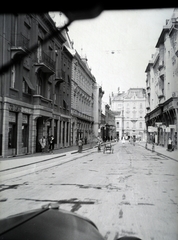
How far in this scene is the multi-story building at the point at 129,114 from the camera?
238 feet

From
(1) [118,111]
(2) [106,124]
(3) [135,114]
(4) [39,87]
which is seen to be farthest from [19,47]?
(1) [118,111]

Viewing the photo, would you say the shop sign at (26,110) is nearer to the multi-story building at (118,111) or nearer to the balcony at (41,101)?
the balcony at (41,101)

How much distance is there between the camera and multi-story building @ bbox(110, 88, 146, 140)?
72688 mm

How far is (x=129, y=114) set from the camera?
268ft

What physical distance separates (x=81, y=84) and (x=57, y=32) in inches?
1376

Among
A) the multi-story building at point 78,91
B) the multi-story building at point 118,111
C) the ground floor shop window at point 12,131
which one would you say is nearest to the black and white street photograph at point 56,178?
the ground floor shop window at point 12,131

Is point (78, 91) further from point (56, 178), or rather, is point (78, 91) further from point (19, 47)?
point (19, 47)

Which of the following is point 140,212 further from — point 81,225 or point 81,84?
point 81,84

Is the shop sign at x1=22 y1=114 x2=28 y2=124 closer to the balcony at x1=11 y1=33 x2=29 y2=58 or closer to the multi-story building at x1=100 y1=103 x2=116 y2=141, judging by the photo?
the balcony at x1=11 y1=33 x2=29 y2=58

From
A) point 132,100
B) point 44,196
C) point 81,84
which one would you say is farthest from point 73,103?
point 132,100

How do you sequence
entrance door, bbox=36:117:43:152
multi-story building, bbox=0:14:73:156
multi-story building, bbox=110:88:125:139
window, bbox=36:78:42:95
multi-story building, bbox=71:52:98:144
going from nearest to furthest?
multi-story building, bbox=0:14:73:156 < window, bbox=36:78:42:95 < entrance door, bbox=36:117:43:152 < multi-story building, bbox=71:52:98:144 < multi-story building, bbox=110:88:125:139

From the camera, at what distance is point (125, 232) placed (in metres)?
3.64

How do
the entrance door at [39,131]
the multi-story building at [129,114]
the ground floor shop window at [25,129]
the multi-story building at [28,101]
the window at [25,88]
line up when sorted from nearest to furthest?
the multi-story building at [28,101]
the window at [25,88]
the ground floor shop window at [25,129]
the entrance door at [39,131]
the multi-story building at [129,114]

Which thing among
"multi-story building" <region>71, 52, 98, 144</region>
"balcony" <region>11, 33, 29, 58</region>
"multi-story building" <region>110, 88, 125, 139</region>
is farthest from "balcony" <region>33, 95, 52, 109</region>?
"multi-story building" <region>110, 88, 125, 139</region>
